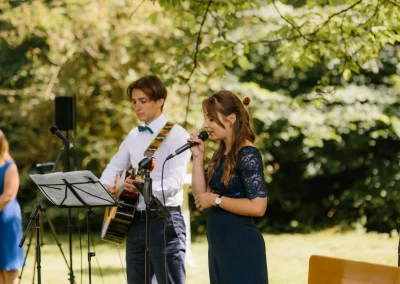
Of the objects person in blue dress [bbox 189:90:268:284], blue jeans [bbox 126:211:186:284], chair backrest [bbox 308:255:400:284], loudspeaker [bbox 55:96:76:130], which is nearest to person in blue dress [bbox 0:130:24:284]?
loudspeaker [bbox 55:96:76:130]

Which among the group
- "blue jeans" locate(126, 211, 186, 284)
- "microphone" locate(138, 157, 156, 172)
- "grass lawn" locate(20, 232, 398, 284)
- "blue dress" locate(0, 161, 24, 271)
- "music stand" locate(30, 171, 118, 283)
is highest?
"microphone" locate(138, 157, 156, 172)

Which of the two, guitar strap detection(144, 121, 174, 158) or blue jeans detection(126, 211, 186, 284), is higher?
guitar strap detection(144, 121, 174, 158)

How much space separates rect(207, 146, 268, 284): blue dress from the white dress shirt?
2.24 feet

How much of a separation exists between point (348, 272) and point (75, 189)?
1766mm

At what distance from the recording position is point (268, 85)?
520 inches

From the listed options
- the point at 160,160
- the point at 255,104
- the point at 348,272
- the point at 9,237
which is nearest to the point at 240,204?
the point at 348,272

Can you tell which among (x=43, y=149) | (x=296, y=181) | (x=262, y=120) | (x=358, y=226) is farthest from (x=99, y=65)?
(x=358, y=226)

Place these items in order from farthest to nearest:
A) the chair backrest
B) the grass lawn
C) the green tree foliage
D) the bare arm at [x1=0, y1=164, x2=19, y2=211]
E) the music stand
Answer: the green tree foliage → the grass lawn → the bare arm at [x1=0, y1=164, x2=19, y2=211] → the music stand → the chair backrest

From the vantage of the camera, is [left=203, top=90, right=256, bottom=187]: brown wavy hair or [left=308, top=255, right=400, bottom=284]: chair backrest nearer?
[left=308, top=255, right=400, bottom=284]: chair backrest

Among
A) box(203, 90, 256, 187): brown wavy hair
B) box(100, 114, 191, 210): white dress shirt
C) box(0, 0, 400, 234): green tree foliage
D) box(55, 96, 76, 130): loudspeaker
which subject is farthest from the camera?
box(0, 0, 400, 234): green tree foliage

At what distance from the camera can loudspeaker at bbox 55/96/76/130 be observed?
7625 millimetres

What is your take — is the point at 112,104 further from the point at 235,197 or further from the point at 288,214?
the point at 235,197

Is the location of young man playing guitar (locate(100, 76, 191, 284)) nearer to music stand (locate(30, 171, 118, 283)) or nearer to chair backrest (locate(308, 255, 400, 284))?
music stand (locate(30, 171, 118, 283))

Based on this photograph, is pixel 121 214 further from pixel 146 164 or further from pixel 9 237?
pixel 9 237
